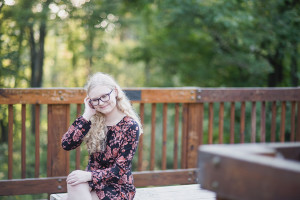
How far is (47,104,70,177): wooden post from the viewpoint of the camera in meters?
3.45

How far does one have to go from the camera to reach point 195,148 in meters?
4.02

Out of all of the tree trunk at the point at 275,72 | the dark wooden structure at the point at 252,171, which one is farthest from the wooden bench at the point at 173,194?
the tree trunk at the point at 275,72

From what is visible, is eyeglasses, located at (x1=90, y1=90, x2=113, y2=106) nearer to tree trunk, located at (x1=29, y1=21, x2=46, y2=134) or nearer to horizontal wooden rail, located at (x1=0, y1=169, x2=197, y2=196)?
horizontal wooden rail, located at (x1=0, y1=169, x2=197, y2=196)

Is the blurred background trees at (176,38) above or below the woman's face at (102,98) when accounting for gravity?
above

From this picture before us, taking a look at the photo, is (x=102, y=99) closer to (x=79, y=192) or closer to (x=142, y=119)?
(x=79, y=192)

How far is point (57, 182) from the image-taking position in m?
3.49

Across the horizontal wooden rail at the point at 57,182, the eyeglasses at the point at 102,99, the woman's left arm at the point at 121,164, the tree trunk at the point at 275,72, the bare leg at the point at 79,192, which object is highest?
the tree trunk at the point at 275,72

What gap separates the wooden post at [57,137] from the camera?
345 centimetres

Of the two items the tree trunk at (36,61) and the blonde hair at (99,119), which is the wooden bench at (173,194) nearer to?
the blonde hair at (99,119)

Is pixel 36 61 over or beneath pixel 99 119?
over

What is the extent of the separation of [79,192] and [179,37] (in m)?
5.79

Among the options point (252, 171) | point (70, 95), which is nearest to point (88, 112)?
point (70, 95)

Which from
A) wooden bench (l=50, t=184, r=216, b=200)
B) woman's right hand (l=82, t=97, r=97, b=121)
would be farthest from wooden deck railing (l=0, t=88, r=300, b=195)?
woman's right hand (l=82, t=97, r=97, b=121)

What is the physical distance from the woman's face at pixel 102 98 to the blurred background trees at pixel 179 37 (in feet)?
7.75
